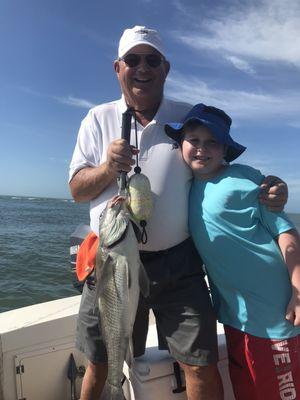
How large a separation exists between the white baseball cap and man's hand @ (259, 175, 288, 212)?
1302 millimetres

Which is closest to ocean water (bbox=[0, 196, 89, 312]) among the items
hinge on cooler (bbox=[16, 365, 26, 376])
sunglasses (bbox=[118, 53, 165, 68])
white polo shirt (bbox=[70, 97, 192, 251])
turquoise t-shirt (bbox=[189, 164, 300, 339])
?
hinge on cooler (bbox=[16, 365, 26, 376])

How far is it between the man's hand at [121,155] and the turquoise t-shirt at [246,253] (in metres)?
0.70

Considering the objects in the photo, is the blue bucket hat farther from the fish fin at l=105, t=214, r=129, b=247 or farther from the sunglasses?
the fish fin at l=105, t=214, r=129, b=247

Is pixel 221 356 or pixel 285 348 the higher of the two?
pixel 285 348

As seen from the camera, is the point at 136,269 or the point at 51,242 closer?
the point at 136,269

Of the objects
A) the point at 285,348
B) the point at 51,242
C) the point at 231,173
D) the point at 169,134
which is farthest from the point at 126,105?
the point at 51,242

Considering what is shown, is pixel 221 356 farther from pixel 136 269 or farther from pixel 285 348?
pixel 136 269

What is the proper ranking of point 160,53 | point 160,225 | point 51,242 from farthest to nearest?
point 51,242, point 160,53, point 160,225

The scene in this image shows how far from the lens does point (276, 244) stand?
277 centimetres

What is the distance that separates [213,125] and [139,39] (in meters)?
0.86

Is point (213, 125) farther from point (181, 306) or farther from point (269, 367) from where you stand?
point (269, 367)

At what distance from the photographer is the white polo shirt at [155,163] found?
292 cm

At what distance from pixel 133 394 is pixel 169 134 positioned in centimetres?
208

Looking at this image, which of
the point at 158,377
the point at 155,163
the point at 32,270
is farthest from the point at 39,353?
the point at 32,270
